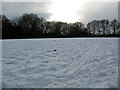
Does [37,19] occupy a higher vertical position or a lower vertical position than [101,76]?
higher

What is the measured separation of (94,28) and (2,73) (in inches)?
3667

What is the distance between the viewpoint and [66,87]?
4445 millimetres

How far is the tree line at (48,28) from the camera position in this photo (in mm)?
62938

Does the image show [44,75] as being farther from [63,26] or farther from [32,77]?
[63,26]

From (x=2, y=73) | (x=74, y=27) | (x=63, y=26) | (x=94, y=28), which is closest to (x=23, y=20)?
(x=63, y=26)

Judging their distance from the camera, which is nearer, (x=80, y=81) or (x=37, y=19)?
(x=80, y=81)

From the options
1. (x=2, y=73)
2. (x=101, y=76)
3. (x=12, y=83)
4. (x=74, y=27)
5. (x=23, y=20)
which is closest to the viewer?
(x=12, y=83)

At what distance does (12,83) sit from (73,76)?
223cm

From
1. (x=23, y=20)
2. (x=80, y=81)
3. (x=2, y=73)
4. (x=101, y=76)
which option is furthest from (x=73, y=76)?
(x=23, y=20)

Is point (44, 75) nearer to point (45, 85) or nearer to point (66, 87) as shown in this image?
point (45, 85)

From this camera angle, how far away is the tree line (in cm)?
6294

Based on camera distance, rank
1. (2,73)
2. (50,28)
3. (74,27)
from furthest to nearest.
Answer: (74,27) < (50,28) < (2,73)

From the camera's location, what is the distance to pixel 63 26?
90375 mm

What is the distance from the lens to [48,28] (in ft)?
278
